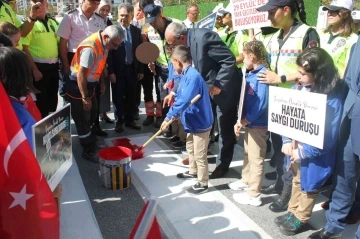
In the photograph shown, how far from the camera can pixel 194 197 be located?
3.46m

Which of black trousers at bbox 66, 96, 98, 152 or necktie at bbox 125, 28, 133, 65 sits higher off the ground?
necktie at bbox 125, 28, 133, 65

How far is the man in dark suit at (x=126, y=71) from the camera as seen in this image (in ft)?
17.2

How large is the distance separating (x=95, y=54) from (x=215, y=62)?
1341mm

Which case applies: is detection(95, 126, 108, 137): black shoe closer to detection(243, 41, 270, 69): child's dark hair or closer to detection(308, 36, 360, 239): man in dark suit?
detection(243, 41, 270, 69): child's dark hair

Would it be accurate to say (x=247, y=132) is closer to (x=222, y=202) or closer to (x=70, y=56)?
(x=222, y=202)

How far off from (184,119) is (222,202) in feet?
2.96

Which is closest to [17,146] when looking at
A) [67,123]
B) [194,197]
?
[67,123]

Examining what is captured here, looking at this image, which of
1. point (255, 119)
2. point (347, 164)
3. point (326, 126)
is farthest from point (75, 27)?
point (347, 164)

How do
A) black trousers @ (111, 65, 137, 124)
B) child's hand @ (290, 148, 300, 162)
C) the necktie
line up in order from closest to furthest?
child's hand @ (290, 148, 300, 162) < the necktie < black trousers @ (111, 65, 137, 124)

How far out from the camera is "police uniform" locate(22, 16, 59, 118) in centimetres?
458

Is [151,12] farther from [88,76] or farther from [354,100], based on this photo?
[354,100]

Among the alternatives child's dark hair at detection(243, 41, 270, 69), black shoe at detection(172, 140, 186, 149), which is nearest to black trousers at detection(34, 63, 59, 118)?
black shoe at detection(172, 140, 186, 149)

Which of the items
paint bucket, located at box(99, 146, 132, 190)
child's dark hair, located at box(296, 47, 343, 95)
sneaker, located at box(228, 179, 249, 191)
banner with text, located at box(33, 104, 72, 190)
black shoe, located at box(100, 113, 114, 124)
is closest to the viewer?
banner with text, located at box(33, 104, 72, 190)

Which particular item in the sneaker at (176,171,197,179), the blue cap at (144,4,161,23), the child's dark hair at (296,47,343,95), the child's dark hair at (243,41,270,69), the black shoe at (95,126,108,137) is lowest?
the sneaker at (176,171,197,179)
